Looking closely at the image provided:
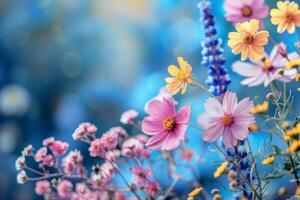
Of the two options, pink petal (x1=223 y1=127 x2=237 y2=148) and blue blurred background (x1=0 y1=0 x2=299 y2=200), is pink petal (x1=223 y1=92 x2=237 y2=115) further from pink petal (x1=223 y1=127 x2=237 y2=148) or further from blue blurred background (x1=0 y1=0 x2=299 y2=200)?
blue blurred background (x1=0 y1=0 x2=299 y2=200)

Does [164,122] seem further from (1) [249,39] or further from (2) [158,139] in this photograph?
(1) [249,39]

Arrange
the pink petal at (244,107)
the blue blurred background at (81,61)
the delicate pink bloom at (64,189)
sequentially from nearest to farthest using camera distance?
the pink petal at (244,107), the delicate pink bloom at (64,189), the blue blurred background at (81,61)

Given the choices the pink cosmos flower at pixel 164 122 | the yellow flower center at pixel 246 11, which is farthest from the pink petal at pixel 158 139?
the yellow flower center at pixel 246 11

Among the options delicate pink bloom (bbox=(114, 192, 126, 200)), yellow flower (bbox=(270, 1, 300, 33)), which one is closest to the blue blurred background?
delicate pink bloom (bbox=(114, 192, 126, 200))

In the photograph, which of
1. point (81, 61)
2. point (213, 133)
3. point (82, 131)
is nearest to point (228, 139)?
point (213, 133)

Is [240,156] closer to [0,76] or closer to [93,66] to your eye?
[93,66]

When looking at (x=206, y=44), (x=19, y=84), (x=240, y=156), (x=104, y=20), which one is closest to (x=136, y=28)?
(x=104, y=20)

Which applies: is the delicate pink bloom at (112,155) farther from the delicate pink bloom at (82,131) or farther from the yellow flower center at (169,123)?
the yellow flower center at (169,123)
